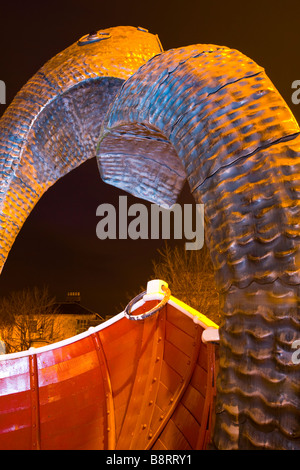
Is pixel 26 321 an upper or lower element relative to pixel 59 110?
lower

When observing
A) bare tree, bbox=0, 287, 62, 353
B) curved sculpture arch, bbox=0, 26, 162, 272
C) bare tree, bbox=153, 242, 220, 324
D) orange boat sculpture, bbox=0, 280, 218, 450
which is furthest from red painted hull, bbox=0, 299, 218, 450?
bare tree, bbox=0, 287, 62, 353

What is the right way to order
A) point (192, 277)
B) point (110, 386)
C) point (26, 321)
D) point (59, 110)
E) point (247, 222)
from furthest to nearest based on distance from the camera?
point (26, 321), point (192, 277), point (59, 110), point (110, 386), point (247, 222)

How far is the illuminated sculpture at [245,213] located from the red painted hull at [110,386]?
157cm

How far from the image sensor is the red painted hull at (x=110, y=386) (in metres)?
2.87

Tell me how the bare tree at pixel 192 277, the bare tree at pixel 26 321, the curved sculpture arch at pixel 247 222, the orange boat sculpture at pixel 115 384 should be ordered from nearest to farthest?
the curved sculpture arch at pixel 247 222 < the orange boat sculpture at pixel 115 384 < the bare tree at pixel 192 277 < the bare tree at pixel 26 321

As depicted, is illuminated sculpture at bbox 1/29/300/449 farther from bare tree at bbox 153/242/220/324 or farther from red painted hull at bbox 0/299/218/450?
bare tree at bbox 153/242/220/324

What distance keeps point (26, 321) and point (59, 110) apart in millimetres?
21243

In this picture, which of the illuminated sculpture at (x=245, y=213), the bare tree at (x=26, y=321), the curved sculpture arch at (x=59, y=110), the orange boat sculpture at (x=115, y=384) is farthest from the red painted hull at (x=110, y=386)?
the bare tree at (x=26, y=321)

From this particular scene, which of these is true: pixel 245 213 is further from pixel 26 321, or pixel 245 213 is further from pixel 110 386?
pixel 26 321

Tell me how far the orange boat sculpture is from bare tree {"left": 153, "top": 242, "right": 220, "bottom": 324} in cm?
1048

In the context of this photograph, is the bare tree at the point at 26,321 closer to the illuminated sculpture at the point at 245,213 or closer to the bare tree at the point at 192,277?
the bare tree at the point at 192,277

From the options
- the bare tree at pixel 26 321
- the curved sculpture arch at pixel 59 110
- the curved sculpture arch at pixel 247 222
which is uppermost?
the curved sculpture arch at pixel 59 110

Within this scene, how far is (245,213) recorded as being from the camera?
1.25 meters

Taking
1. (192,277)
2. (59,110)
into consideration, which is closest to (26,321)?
(192,277)
